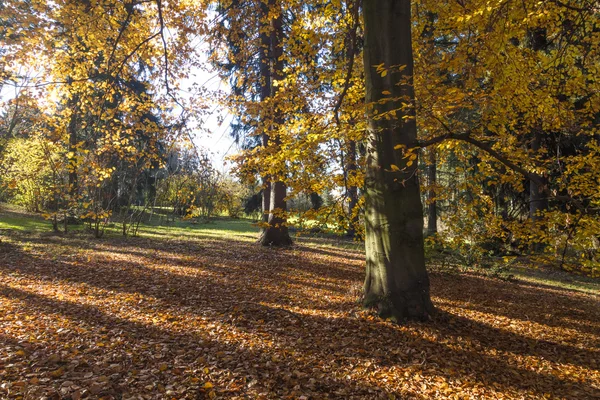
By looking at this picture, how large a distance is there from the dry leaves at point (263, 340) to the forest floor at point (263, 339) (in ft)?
0.06

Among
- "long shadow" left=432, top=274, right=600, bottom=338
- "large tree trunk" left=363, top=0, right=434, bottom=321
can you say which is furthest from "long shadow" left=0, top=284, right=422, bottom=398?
"long shadow" left=432, top=274, right=600, bottom=338

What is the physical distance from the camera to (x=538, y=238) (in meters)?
6.33

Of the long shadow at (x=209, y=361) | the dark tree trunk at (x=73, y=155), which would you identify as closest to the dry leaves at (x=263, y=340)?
the long shadow at (x=209, y=361)

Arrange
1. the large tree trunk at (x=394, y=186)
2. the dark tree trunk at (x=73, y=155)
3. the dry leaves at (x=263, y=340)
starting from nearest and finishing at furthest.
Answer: the dry leaves at (x=263, y=340) < the large tree trunk at (x=394, y=186) < the dark tree trunk at (x=73, y=155)

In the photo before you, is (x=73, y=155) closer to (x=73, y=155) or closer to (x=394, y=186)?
A: (x=73, y=155)

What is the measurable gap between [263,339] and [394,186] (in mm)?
2576

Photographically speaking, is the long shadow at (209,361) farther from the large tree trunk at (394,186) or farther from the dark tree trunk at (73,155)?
the dark tree trunk at (73,155)

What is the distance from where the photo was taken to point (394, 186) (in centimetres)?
495

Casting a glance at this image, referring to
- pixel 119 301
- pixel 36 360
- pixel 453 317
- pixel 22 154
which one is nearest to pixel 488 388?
pixel 453 317

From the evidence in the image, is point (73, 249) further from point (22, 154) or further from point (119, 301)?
point (22, 154)

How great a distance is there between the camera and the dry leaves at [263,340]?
3.42 metres

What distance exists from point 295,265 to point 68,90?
22.5 ft

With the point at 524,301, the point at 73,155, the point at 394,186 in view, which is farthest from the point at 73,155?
the point at 524,301

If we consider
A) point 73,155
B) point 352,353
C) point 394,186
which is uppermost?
point 73,155
